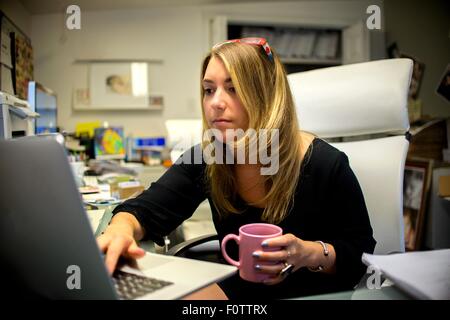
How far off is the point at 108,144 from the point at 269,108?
2076 millimetres

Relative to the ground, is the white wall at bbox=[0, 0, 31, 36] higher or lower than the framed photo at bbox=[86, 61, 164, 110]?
higher

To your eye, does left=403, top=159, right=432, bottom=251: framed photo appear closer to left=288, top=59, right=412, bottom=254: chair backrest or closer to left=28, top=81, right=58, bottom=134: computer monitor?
left=288, top=59, right=412, bottom=254: chair backrest

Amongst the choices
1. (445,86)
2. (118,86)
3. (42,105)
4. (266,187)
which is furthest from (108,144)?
(445,86)

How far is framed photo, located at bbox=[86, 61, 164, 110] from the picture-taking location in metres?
3.11

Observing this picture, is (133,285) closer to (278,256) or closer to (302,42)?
(278,256)

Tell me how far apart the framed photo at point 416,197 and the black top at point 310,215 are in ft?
5.90

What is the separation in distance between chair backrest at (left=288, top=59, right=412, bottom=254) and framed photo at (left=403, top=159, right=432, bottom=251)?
1555mm

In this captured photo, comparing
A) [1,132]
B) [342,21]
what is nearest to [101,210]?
[1,132]

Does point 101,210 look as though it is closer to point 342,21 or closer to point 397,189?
point 397,189

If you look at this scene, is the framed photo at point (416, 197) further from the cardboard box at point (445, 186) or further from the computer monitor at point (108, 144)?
the computer monitor at point (108, 144)

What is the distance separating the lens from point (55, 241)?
0.42m

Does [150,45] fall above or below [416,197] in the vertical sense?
above

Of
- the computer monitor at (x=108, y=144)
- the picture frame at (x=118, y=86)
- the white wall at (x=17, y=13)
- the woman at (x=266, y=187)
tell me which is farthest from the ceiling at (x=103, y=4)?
the woman at (x=266, y=187)

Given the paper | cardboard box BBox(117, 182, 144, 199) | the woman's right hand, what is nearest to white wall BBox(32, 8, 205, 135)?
cardboard box BBox(117, 182, 144, 199)
